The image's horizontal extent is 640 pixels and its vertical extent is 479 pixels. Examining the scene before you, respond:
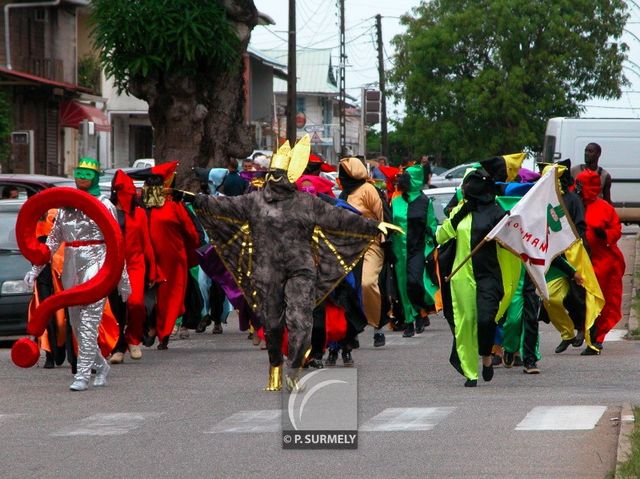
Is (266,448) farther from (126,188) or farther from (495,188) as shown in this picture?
(126,188)

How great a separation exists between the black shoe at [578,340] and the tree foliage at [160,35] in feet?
32.3

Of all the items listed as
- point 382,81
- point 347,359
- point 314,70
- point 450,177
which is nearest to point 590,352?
point 347,359

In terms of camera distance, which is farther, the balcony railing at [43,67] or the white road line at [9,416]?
the balcony railing at [43,67]

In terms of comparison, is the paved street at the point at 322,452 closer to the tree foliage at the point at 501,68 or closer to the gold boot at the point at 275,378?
the gold boot at the point at 275,378

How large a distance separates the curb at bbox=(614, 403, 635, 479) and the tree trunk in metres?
14.3

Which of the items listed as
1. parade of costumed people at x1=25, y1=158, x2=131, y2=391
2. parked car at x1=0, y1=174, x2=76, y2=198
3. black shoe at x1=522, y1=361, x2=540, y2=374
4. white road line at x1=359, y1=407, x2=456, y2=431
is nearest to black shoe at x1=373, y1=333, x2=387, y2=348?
black shoe at x1=522, y1=361, x2=540, y2=374

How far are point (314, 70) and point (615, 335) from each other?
96222 mm

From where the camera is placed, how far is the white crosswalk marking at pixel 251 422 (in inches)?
383

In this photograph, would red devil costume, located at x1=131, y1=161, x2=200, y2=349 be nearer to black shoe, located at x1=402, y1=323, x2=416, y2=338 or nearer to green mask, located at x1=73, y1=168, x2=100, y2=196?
black shoe, located at x1=402, y1=323, x2=416, y2=338

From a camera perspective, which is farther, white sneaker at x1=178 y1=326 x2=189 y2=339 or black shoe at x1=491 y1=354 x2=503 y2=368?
white sneaker at x1=178 y1=326 x2=189 y2=339

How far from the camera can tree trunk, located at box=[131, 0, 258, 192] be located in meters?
23.8

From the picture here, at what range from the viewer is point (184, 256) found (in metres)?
15.9

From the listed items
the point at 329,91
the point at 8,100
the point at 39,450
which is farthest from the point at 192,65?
the point at 329,91

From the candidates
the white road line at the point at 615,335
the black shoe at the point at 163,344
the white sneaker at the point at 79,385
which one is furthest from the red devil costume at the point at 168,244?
the white road line at the point at 615,335
